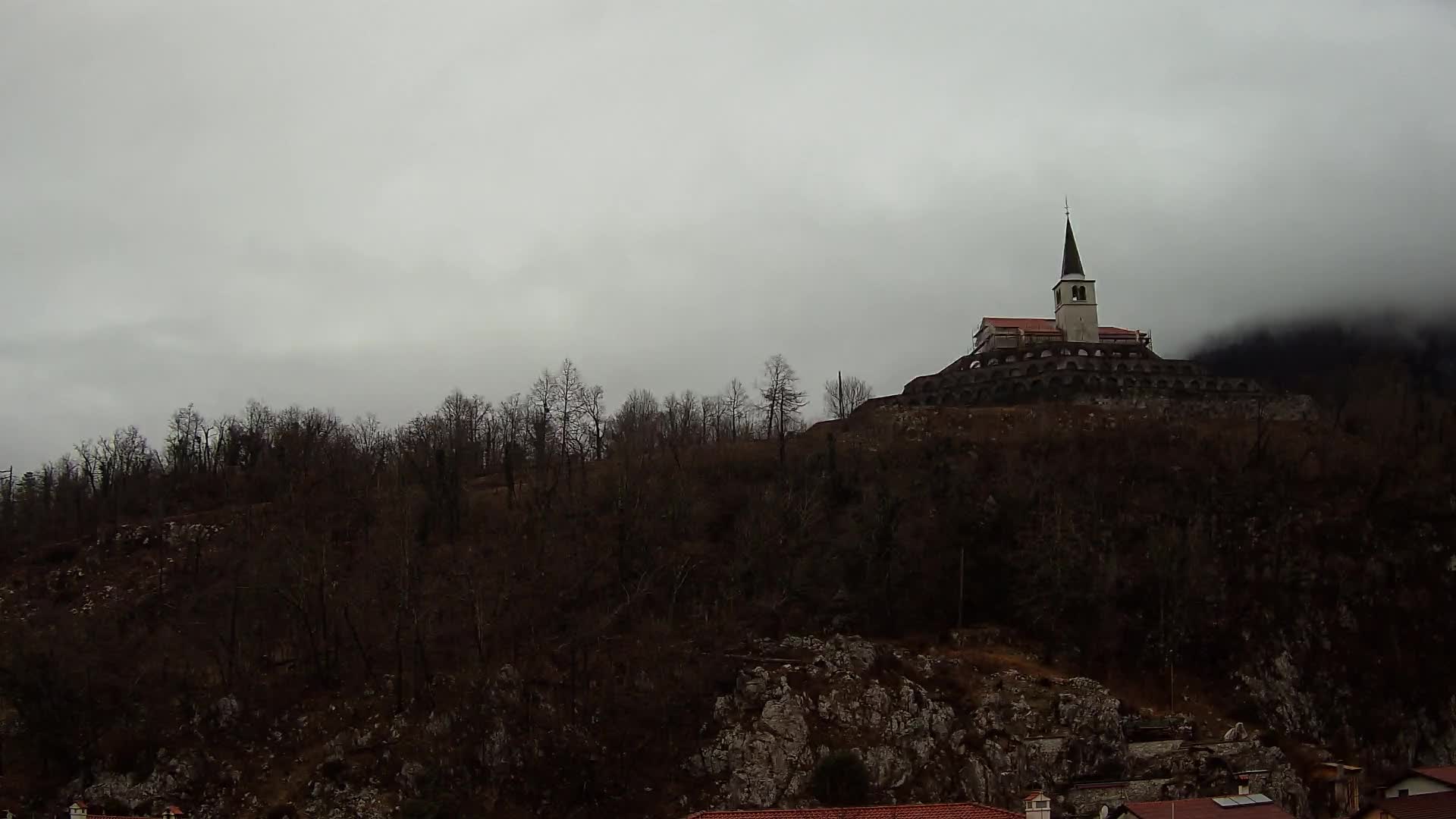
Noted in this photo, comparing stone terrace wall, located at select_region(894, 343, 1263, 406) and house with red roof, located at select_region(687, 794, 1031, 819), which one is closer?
house with red roof, located at select_region(687, 794, 1031, 819)

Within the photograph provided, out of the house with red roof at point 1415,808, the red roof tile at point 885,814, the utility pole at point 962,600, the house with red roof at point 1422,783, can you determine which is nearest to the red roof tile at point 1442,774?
the house with red roof at point 1422,783

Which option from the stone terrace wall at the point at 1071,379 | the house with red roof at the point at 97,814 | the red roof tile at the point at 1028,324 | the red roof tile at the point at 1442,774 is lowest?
the red roof tile at the point at 1442,774

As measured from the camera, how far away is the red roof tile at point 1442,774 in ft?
133

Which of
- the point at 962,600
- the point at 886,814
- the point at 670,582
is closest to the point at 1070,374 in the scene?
the point at 962,600

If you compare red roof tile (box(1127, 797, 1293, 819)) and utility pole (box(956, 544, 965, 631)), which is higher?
utility pole (box(956, 544, 965, 631))

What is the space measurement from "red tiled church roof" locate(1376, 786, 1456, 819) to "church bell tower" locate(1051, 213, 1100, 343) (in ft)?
198

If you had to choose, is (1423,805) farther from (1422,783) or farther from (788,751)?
(788,751)

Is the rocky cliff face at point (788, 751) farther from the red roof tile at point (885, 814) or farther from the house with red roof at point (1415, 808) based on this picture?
the red roof tile at point (885, 814)

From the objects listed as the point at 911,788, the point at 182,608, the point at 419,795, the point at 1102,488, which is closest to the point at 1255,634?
the point at 1102,488

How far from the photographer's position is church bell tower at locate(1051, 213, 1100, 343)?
96.4 m

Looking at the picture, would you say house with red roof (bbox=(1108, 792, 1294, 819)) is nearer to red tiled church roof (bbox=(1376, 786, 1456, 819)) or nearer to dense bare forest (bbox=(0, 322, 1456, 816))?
red tiled church roof (bbox=(1376, 786, 1456, 819))

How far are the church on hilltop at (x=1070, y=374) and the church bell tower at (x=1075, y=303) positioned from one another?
66 mm

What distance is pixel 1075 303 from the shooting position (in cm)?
9688

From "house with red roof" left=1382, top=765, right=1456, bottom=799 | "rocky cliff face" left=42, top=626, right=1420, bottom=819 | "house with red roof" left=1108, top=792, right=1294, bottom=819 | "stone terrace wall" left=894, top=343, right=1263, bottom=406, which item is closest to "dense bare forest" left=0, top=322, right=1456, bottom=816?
"rocky cliff face" left=42, top=626, right=1420, bottom=819
